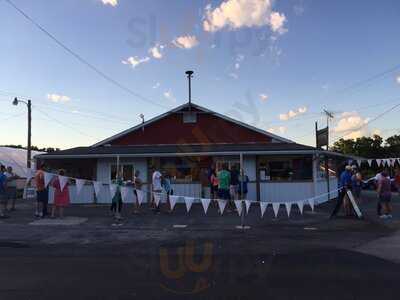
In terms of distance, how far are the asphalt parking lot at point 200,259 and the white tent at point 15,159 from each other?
28.5 m

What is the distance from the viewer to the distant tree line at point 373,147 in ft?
222

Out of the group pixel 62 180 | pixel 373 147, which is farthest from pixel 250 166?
pixel 373 147

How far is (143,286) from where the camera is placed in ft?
20.9

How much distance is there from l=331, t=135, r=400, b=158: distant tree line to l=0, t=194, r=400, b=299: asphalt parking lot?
187 ft

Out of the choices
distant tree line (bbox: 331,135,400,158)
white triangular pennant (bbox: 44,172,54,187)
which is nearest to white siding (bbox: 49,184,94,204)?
white triangular pennant (bbox: 44,172,54,187)

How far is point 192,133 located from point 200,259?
1813 centimetres

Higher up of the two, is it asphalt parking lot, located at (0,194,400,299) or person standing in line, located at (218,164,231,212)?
person standing in line, located at (218,164,231,212)

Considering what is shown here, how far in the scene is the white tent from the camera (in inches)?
1623

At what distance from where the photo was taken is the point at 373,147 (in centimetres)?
6912

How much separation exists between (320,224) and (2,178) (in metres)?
10.1

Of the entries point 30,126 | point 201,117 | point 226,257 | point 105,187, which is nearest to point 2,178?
point 105,187

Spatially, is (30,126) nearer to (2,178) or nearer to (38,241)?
(2,178)

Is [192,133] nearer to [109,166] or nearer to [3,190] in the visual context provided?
[109,166]

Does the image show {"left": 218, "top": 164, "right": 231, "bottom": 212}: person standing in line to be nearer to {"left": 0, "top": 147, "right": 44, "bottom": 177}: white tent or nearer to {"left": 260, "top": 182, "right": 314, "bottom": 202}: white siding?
{"left": 260, "top": 182, "right": 314, "bottom": 202}: white siding
